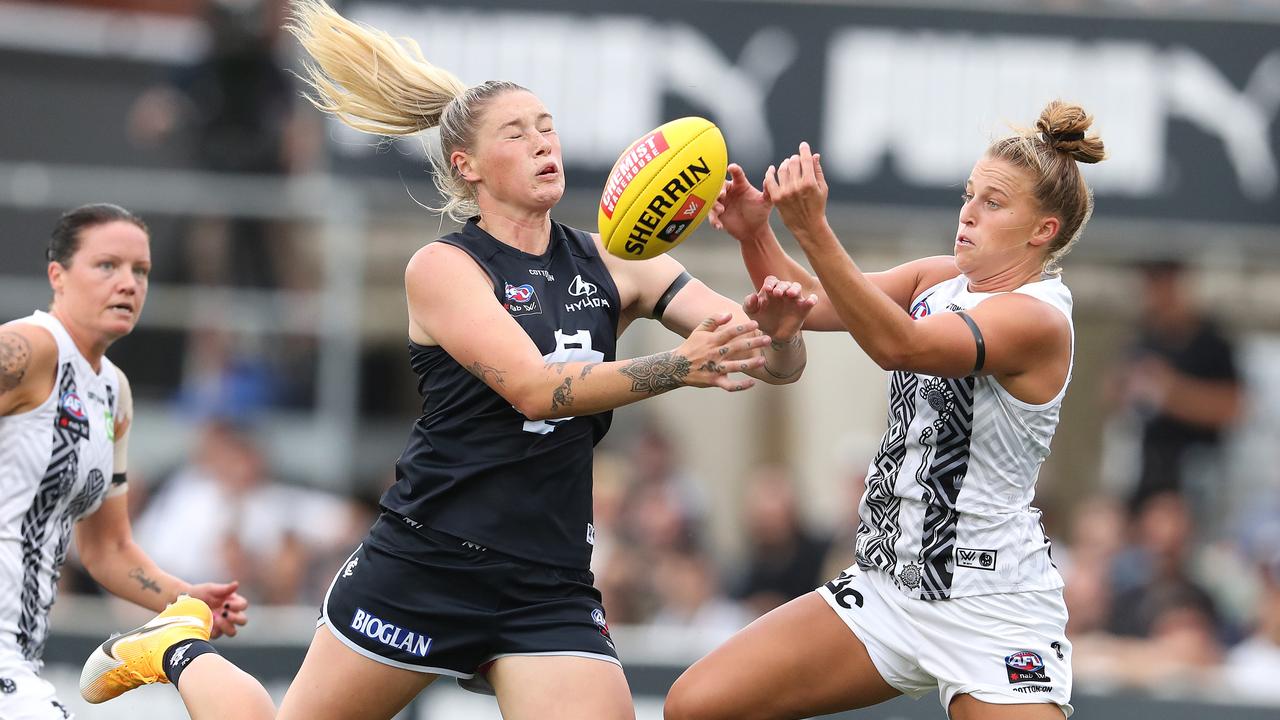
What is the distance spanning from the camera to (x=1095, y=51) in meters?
9.93

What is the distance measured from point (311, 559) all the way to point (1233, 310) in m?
6.76

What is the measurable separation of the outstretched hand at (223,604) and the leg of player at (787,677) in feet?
5.54

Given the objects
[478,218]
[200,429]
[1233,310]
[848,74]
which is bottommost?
[200,429]

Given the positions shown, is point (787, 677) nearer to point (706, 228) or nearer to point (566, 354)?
point (566, 354)

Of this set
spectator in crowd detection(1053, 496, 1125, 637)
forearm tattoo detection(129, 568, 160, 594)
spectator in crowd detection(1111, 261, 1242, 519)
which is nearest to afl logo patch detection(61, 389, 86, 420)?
forearm tattoo detection(129, 568, 160, 594)

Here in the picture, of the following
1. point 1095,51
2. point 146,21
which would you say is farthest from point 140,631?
point 146,21

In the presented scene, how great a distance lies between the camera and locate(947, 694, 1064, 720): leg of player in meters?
4.68

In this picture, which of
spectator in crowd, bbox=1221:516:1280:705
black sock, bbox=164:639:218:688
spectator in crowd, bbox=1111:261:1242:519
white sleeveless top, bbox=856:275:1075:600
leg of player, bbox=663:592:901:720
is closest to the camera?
white sleeveless top, bbox=856:275:1075:600

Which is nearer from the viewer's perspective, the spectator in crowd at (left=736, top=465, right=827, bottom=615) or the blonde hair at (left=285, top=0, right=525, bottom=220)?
the blonde hair at (left=285, top=0, right=525, bottom=220)

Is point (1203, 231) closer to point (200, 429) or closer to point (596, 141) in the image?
point (596, 141)

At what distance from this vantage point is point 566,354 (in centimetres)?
477

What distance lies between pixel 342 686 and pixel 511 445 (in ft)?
2.80

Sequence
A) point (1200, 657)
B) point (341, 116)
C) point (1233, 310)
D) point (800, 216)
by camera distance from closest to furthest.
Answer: point (800, 216)
point (341, 116)
point (1200, 657)
point (1233, 310)

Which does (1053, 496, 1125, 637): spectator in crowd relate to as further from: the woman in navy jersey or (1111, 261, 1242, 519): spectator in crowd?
the woman in navy jersey
